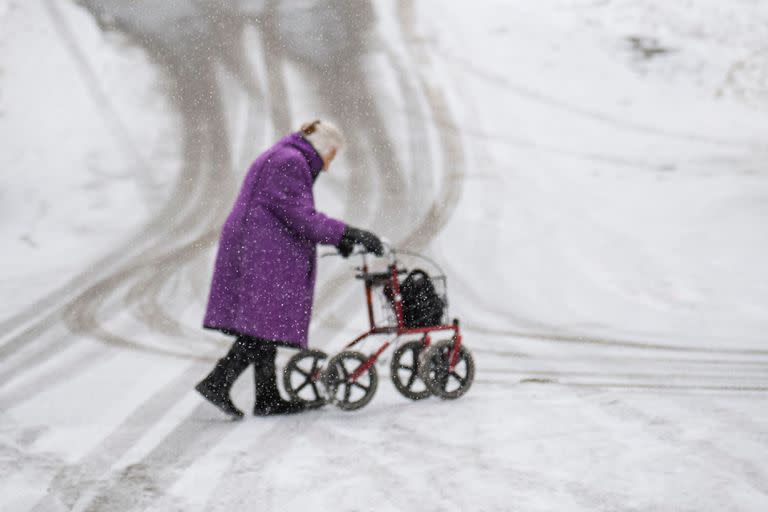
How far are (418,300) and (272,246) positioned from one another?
2.71ft

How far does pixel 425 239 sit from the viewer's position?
10656 millimetres

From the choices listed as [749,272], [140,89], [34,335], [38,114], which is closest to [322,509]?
[34,335]

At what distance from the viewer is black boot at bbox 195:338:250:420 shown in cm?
514

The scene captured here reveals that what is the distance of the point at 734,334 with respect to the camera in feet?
25.6

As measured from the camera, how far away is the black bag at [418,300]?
5430mm

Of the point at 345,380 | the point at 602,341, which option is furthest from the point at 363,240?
the point at 602,341

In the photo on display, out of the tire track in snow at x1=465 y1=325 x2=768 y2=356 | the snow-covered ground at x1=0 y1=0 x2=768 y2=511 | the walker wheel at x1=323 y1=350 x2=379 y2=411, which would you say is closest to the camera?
the snow-covered ground at x1=0 y1=0 x2=768 y2=511

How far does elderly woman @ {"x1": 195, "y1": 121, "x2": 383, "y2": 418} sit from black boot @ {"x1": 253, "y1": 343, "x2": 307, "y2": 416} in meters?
0.02

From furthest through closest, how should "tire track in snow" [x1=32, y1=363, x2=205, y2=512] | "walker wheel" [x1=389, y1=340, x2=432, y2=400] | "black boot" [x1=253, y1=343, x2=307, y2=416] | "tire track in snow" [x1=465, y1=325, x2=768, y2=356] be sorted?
"tire track in snow" [x1=465, y1=325, x2=768, y2=356]
"walker wheel" [x1=389, y1=340, x2=432, y2=400]
"black boot" [x1=253, y1=343, x2=307, y2=416]
"tire track in snow" [x1=32, y1=363, x2=205, y2=512]

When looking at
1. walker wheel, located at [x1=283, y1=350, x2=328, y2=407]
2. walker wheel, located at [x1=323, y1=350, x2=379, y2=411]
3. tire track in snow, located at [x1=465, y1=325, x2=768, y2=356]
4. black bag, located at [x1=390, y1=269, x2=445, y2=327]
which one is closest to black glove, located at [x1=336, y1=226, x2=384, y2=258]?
black bag, located at [x1=390, y1=269, x2=445, y2=327]

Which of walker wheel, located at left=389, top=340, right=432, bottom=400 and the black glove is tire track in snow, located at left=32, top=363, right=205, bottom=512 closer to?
walker wheel, located at left=389, top=340, right=432, bottom=400

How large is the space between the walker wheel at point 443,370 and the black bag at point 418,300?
149 mm

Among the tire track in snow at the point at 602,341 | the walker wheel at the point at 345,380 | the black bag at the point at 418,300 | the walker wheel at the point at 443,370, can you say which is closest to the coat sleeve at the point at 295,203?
the black bag at the point at 418,300

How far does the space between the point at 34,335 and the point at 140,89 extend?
334 inches
